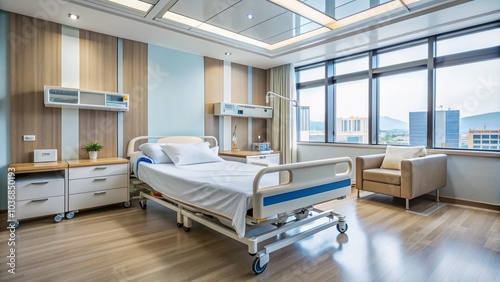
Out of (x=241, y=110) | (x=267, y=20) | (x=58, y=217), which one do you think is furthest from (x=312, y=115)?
(x=58, y=217)

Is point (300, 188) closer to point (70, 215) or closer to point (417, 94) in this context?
point (70, 215)

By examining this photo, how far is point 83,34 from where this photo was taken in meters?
3.73

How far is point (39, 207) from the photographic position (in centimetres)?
303

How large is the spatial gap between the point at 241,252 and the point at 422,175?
2.73 m

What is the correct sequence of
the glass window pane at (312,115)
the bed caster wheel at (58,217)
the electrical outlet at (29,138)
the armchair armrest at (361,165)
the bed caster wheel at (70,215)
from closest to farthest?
the bed caster wheel at (58,217) < the bed caster wheel at (70,215) < the electrical outlet at (29,138) < the armchair armrest at (361,165) < the glass window pane at (312,115)

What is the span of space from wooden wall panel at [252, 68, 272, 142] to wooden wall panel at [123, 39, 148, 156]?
2389 mm

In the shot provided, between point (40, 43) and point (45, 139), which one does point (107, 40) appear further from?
point (45, 139)

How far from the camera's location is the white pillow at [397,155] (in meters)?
3.94

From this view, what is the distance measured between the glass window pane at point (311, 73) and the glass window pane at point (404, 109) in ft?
Answer: 4.03

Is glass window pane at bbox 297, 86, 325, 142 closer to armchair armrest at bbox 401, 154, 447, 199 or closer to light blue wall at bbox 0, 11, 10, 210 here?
armchair armrest at bbox 401, 154, 447, 199

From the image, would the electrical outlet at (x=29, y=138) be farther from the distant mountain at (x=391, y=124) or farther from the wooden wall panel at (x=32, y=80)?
the distant mountain at (x=391, y=124)

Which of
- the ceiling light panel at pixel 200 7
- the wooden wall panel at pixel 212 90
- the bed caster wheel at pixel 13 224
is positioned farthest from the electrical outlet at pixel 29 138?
the wooden wall panel at pixel 212 90

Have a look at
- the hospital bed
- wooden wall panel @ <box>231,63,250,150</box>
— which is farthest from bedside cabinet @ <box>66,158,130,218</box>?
wooden wall panel @ <box>231,63,250,150</box>

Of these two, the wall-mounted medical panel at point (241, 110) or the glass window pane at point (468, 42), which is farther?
the wall-mounted medical panel at point (241, 110)
